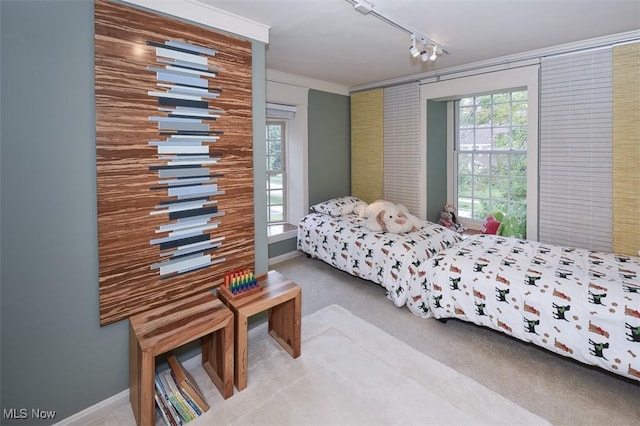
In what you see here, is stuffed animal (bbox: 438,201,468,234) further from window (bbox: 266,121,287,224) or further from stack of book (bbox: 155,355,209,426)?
stack of book (bbox: 155,355,209,426)

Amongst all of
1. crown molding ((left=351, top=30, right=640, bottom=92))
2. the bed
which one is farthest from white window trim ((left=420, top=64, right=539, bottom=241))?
the bed

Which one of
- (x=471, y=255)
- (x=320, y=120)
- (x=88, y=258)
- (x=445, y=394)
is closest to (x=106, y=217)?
(x=88, y=258)

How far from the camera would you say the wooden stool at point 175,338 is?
5.22 ft

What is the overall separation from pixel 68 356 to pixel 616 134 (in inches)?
170

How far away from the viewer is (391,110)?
174 inches

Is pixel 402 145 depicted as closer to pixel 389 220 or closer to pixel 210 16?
pixel 389 220

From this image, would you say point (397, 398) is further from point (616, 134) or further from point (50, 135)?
point (616, 134)

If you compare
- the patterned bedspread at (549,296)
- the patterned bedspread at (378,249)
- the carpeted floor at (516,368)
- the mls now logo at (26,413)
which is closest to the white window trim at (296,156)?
the patterned bedspread at (378,249)

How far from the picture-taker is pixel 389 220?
349 cm

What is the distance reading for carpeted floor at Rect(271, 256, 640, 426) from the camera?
69.4 inches

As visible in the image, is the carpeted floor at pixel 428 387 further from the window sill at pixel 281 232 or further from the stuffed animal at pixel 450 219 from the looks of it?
the stuffed animal at pixel 450 219

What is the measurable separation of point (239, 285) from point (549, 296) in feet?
6.48

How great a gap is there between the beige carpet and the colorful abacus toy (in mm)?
516

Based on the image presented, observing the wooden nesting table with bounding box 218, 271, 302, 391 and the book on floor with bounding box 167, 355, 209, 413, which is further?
the wooden nesting table with bounding box 218, 271, 302, 391
